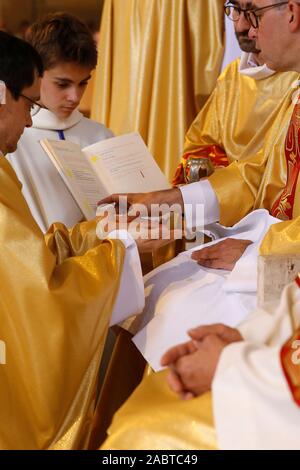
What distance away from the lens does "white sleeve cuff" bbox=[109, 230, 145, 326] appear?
186 cm

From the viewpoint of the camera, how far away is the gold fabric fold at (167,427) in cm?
126

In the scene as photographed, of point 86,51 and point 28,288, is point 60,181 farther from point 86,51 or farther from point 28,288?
point 28,288

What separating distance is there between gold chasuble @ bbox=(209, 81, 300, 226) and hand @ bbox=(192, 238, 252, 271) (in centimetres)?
25

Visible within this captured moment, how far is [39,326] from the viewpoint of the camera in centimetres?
Answer: 165

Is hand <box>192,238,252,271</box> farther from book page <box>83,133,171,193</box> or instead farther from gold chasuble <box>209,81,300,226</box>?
book page <box>83,133,171,193</box>

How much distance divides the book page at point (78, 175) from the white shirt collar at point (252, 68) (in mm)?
960

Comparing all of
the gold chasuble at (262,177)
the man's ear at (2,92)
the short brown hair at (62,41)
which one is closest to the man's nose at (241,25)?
the gold chasuble at (262,177)

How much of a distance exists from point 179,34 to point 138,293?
7.27 feet

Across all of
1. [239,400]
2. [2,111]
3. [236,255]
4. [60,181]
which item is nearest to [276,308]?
[239,400]

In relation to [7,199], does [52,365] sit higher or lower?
lower

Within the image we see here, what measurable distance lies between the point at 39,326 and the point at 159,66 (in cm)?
245

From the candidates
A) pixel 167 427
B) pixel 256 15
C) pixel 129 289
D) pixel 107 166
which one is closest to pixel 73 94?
pixel 107 166

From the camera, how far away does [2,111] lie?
1.92 meters

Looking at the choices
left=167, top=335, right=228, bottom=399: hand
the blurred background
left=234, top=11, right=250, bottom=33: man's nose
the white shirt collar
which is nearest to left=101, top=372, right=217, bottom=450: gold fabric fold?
left=167, top=335, right=228, bottom=399: hand
